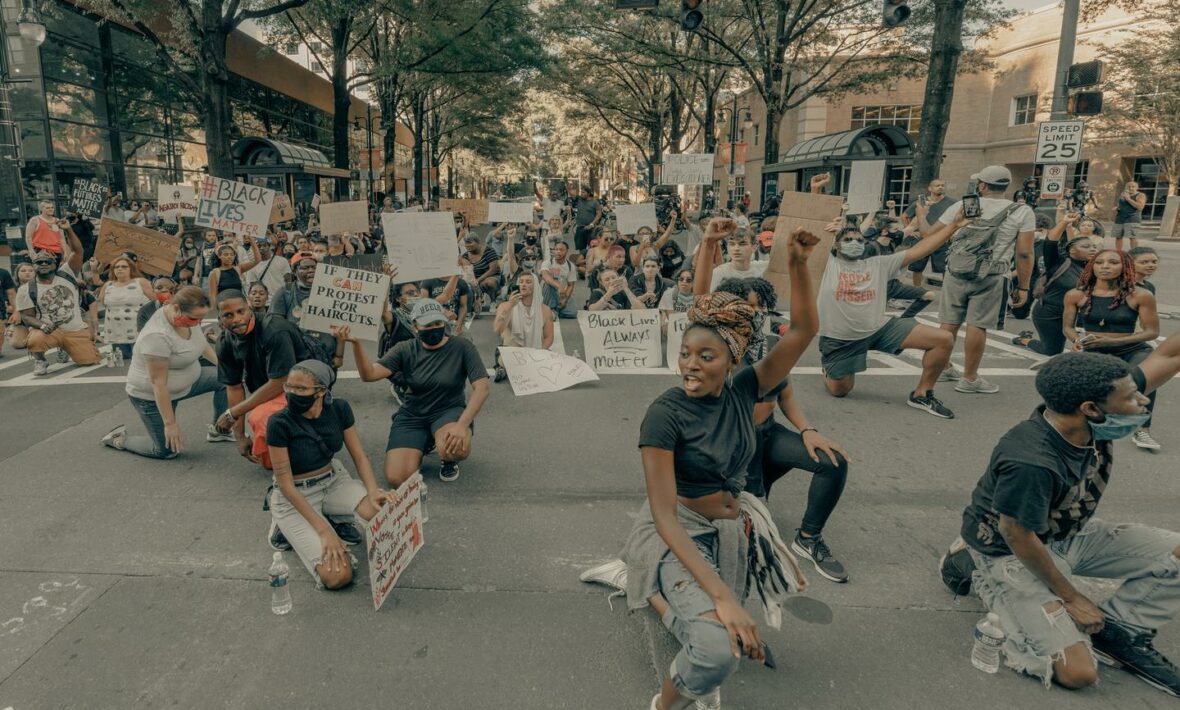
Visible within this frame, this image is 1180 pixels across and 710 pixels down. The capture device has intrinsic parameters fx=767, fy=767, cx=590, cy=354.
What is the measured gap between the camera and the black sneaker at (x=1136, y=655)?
3041 millimetres

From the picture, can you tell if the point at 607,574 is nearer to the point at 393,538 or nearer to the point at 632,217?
the point at 393,538

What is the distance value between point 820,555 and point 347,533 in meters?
2.69

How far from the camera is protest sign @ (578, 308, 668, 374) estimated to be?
8648 millimetres

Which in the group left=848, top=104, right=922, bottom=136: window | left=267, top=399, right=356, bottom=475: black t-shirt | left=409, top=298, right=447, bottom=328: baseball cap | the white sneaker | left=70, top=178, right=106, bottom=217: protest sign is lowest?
the white sneaker

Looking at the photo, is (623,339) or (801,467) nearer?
(801,467)

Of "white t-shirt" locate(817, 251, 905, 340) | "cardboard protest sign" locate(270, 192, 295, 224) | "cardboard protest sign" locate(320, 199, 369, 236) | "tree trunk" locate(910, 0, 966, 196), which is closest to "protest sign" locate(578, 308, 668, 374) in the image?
"white t-shirt" locate(817, 251, 905, 340)

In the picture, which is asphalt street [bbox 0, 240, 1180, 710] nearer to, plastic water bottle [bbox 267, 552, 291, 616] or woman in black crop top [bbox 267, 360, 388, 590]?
plastic water bottle [bbox 267, 552, 291, 616]

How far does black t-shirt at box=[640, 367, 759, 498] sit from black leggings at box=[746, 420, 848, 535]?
1.02 meters

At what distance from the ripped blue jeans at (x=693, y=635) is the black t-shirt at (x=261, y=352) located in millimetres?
3391

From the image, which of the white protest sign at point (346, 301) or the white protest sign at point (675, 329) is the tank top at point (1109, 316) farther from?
the white protest sign at point (346, 301)

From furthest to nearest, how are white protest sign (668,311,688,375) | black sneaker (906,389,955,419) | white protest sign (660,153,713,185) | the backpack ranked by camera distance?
A: white protest sign (660,153,713,185) → white protest sign (668,311,688,375) → the backpack → black sneaker (906,389,955,419)

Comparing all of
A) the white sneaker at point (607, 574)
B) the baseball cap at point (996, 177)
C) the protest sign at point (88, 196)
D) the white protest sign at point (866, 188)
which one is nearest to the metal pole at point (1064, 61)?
the white protest sign at point (866, 188)

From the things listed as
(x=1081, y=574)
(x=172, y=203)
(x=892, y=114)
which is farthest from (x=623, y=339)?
(x=892, y=114)

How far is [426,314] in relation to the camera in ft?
17.9
